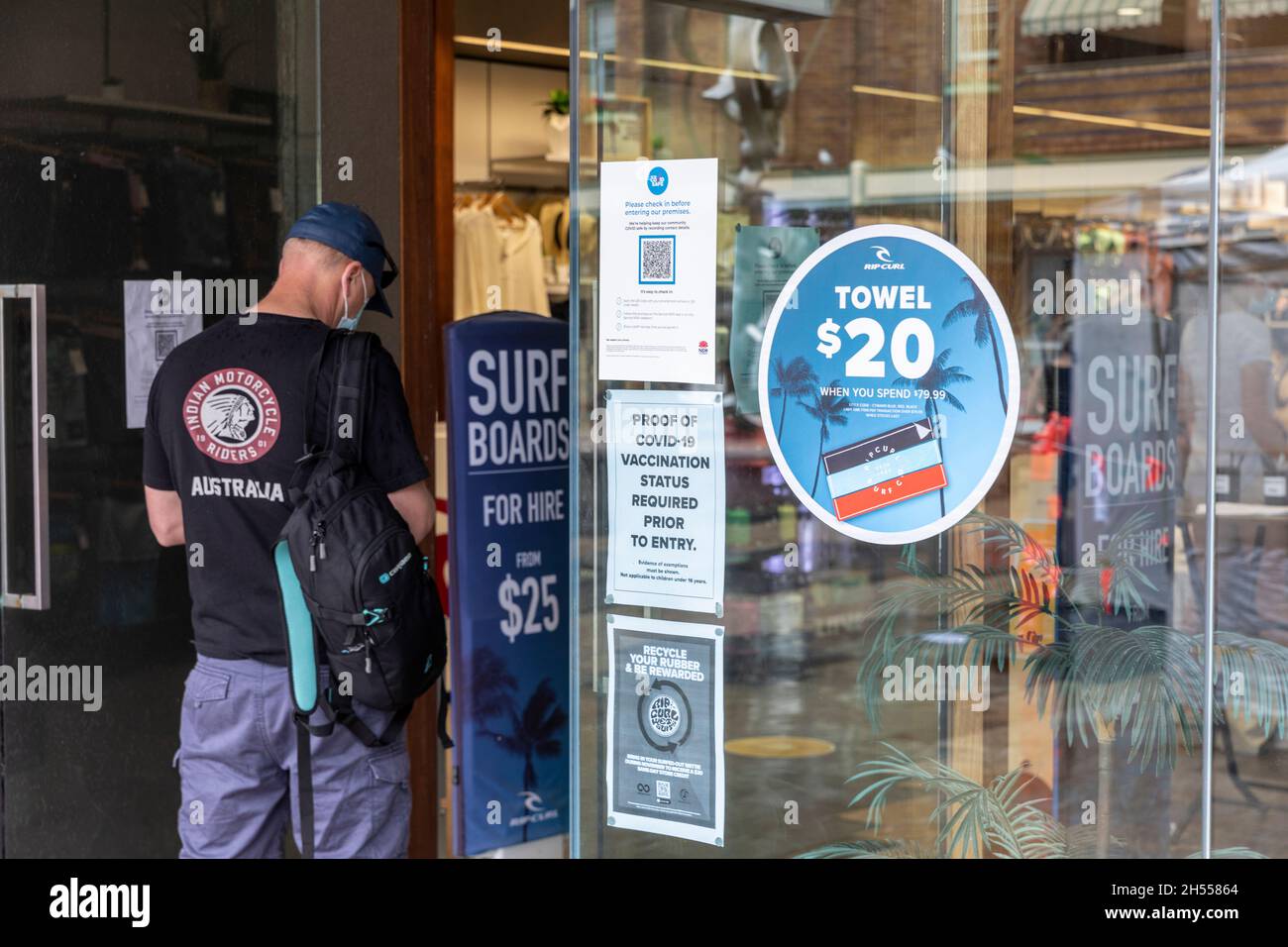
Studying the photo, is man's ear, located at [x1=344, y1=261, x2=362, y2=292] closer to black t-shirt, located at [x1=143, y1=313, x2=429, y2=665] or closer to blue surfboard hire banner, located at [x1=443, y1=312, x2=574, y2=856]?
black t-shirt, located at [x1=143, y1=313, x2=429, y2=665]

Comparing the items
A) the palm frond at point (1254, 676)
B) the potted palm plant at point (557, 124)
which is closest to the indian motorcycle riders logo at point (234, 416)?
the palm frond at point (1254, 676)

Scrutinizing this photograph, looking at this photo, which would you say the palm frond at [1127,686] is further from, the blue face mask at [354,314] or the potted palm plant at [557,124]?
the potted palm plant at [557,124]

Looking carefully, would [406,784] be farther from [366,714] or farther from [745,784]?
[745,784]

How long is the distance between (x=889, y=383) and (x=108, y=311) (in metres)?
2.31

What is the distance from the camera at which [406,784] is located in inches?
125

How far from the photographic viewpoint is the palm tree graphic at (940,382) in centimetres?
286

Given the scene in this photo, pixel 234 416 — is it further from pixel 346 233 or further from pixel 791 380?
pixel 791 380

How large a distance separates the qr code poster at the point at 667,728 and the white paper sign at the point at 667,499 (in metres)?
0.08

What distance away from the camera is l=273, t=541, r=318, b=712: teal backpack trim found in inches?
116

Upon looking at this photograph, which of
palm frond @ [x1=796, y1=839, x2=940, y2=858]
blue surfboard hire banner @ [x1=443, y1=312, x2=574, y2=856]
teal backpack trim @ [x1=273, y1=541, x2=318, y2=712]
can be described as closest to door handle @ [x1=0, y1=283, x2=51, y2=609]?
blue surfboard hire banner @ [x1=443, y1=312, x2=574, y2=856]

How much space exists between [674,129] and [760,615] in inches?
38.8

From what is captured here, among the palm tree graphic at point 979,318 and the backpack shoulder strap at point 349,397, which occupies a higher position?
the palm tree graphic at point 979,318

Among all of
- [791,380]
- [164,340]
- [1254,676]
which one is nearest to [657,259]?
[791,380]
